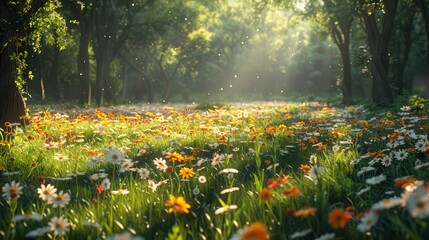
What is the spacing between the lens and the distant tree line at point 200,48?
27.6ft

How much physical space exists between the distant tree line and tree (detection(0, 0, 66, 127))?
0.06ft

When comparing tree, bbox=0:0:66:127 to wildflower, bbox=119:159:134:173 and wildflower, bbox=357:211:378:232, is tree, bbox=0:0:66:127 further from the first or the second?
wildflower, bbox=357:211:378:232

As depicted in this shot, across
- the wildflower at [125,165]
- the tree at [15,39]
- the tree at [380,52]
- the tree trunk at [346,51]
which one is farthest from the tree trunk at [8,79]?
the tree trunk at [346,51]

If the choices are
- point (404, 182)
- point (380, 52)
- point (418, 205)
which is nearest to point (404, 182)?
point (404, 182)

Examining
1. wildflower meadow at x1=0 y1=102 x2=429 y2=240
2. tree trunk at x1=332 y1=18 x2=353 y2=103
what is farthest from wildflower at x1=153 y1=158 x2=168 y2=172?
tree trunk at x1=332 y1=18 x2=353 y2=103

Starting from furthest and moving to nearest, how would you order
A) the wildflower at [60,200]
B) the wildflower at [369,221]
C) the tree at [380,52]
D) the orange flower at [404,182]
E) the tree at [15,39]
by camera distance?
the tree at [380,52] → the tree at [15,39] → the wildflower at [60,200] → the orange flower at [404,182] → the wildflower at [369,221]

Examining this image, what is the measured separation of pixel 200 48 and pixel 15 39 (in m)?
33.8

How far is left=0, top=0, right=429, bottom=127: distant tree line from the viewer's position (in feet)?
27.6

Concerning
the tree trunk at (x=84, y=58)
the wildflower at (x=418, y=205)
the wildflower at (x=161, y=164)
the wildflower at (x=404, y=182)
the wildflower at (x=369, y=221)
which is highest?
the tree trunk at (x=84, y=58)

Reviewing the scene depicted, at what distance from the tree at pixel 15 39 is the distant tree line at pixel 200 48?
0.06 ft

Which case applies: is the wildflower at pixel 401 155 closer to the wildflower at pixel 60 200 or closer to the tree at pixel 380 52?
the wildflower at pixel 60 200

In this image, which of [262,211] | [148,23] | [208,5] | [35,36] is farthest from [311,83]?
[262,211]

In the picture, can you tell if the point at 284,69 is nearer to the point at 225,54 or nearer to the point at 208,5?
the point at 225,54

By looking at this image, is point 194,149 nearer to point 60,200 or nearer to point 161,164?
point 161,164
